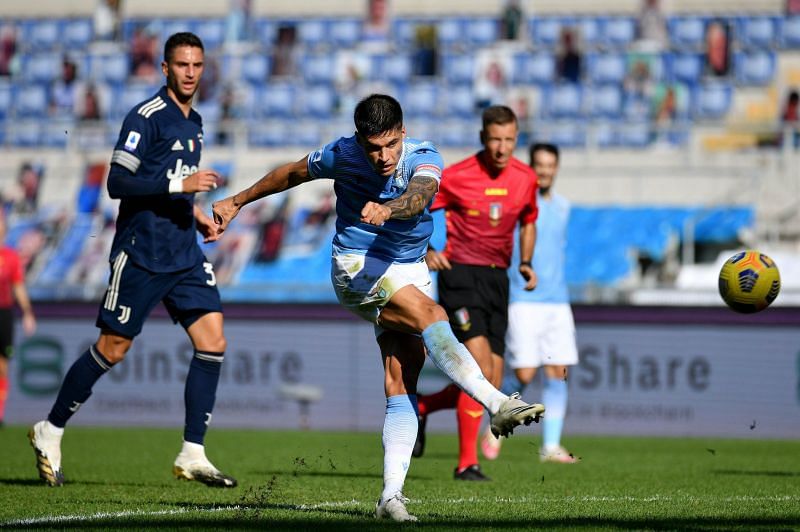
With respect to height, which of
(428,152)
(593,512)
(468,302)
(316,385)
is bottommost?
(316,385)

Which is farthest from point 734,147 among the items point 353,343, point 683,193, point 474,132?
point 353,343

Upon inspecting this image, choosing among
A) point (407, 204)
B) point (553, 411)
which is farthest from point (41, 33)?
point (407, 204)

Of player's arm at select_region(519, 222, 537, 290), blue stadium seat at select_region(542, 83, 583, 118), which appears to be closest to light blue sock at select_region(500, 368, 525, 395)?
player's arm at select_region(519, 222, 537, 290)

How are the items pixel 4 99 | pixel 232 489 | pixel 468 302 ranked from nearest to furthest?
pixel 232 489, pixel 468 302, pixel 4 99

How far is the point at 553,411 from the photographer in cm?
1077

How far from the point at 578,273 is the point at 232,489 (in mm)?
12326

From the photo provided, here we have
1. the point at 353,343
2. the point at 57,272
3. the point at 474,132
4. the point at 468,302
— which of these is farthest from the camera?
the point at 474,132

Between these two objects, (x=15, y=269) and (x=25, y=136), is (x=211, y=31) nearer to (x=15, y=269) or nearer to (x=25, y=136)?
(x=25, y=136)

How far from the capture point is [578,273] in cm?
1917

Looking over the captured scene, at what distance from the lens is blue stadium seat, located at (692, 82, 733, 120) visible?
22.6 meters

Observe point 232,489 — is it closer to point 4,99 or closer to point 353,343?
point 353,343

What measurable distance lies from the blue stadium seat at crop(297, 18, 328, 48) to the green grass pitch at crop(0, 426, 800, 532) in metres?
14.9

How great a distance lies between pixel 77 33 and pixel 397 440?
76.3 feet

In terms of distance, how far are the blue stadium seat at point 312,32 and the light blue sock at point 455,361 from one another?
20.9 m
